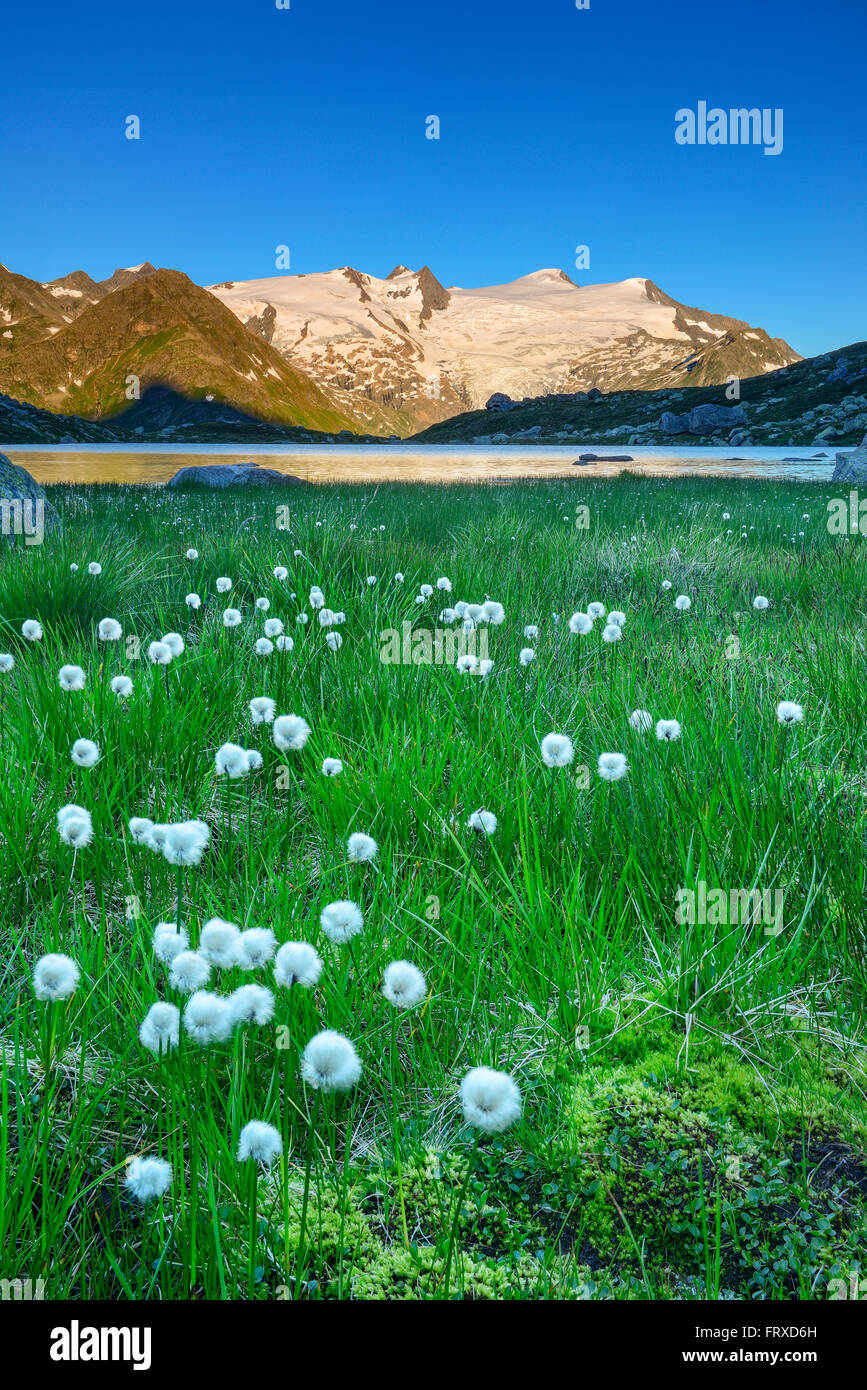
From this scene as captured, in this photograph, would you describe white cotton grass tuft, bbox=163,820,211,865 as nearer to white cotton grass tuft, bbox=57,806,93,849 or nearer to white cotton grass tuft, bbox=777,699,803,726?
white cotton grass tuft, bbox=57,806,93,849

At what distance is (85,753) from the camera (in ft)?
7.83

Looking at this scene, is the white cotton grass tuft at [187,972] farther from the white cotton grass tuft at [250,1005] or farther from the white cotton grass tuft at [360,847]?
the white cotton grass tuft at [360,847]

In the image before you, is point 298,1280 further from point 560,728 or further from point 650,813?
point 560,728

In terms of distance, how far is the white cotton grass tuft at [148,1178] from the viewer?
1.11 m

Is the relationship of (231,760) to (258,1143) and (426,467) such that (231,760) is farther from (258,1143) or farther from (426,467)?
(426,467)

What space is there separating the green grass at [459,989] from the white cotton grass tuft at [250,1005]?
97mm

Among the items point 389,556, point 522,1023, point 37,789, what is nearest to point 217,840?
point 37,789

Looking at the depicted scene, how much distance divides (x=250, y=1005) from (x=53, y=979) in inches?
15.0

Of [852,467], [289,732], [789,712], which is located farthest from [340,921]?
[852,467]

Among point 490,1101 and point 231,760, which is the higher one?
point 231,760

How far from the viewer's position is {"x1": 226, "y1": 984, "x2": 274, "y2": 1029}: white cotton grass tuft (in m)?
1.29

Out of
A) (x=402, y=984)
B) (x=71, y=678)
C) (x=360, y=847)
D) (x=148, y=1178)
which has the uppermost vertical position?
(x=71, y=678)

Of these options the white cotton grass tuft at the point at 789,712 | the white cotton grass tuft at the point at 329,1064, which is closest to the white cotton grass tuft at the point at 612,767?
the white cotton grass tuft at the point at 789,712

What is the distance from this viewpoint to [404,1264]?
1251 millimetres
